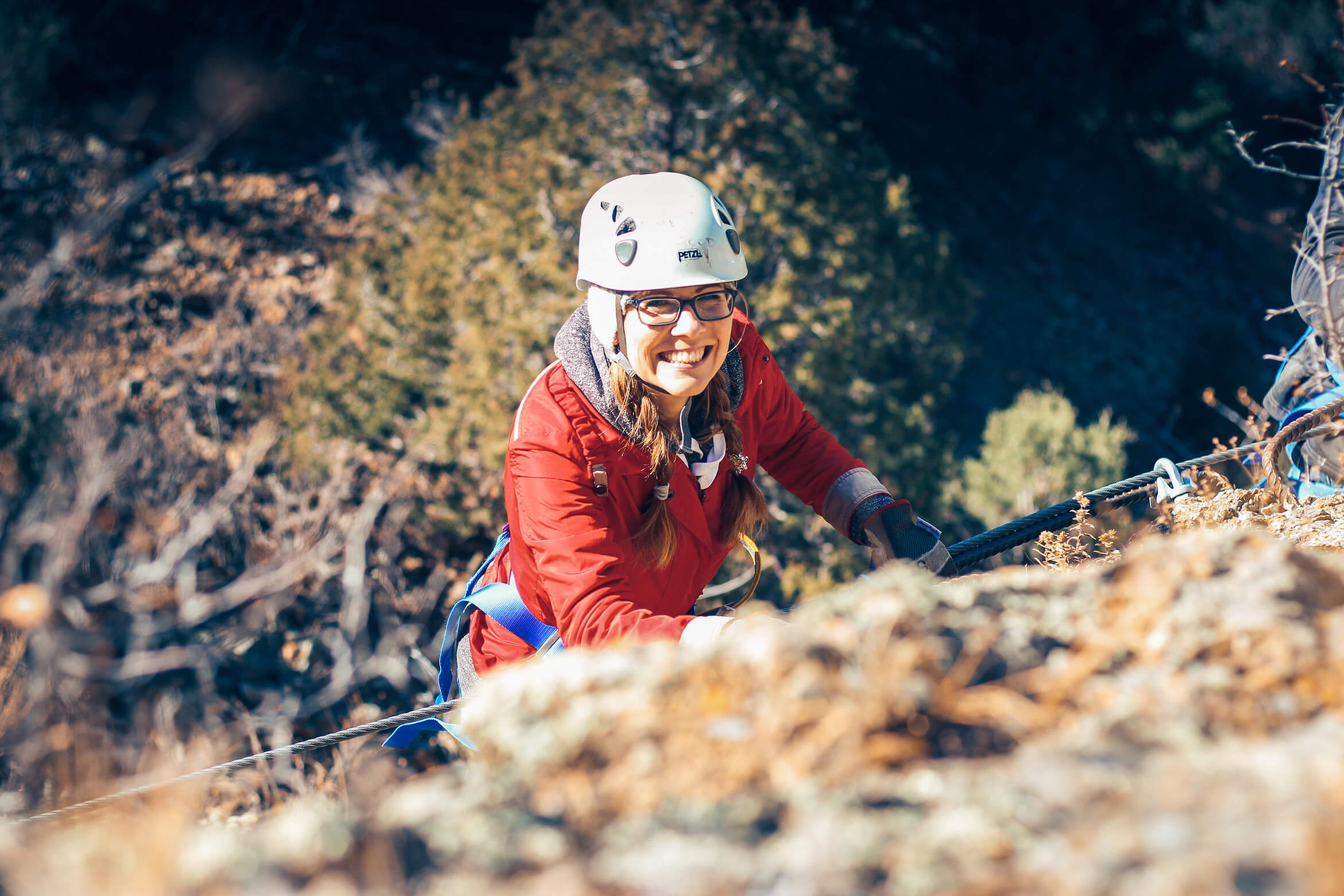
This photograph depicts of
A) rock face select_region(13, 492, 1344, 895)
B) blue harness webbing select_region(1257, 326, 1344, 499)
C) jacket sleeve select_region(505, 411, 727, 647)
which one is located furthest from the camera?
blue harness webbing select_region(1257, 326, 1344, 499)

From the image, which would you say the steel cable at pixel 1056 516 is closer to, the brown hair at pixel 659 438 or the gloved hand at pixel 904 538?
the gloved hand at pixel 904 538

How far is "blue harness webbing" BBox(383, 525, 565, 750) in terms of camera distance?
2531 mm

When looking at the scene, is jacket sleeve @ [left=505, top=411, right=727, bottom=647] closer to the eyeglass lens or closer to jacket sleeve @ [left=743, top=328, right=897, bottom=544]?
the eyeglass lens

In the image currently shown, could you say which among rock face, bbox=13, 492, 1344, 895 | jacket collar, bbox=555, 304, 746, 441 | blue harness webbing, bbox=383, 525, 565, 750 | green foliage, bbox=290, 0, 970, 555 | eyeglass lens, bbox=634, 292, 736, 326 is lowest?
blue harness webbing, bbox=383, 525, 565, 750

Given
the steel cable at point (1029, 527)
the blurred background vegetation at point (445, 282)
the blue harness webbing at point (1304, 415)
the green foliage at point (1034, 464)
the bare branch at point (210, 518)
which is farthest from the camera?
the green foliage at point (1034, 464)

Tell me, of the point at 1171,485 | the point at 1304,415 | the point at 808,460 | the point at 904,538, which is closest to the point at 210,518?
the point at 808,460

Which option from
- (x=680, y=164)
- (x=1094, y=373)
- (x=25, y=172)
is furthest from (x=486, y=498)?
(x=1094, y=373)

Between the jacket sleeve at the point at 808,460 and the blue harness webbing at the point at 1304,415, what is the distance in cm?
116

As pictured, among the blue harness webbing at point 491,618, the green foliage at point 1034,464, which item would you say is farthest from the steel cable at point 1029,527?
the green foliage at point 1034,464

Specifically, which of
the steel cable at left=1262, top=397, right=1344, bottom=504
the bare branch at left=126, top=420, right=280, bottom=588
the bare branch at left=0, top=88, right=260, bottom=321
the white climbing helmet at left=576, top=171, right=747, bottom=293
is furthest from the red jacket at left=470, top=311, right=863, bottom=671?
the bare branch at left=0, top=88, right=260, bottom=321

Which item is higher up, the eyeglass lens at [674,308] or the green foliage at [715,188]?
the green foliage at [715,188]

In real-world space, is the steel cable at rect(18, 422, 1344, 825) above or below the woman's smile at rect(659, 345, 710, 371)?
below

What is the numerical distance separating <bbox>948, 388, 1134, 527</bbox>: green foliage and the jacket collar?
717 centimetres

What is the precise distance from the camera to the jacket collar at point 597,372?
7.63 ft
